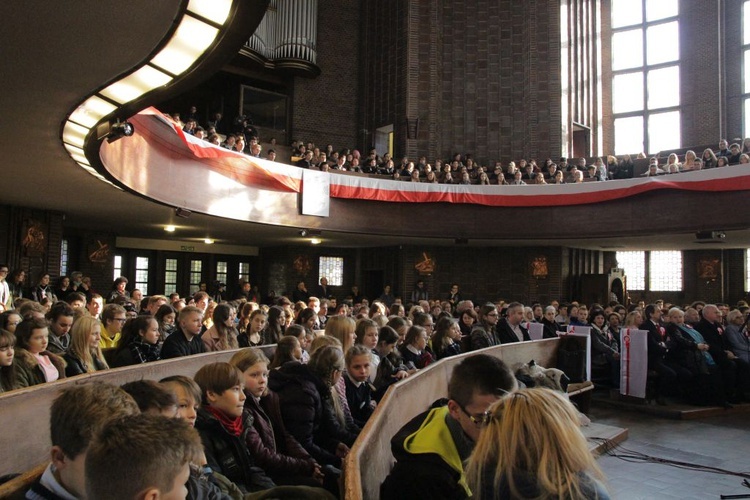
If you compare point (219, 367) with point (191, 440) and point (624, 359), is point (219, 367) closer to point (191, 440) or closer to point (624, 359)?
point (191, 440)

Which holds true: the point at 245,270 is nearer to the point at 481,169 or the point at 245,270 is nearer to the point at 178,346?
the point at 481,169

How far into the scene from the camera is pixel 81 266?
1747 centimetres

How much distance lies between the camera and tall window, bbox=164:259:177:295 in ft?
68.6

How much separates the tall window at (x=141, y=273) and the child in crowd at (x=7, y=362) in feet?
54.8

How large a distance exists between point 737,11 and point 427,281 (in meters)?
15.1

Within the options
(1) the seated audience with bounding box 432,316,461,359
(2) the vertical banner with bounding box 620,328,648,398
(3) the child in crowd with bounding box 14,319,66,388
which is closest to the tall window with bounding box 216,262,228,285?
(2) the vertical banner with bounding box 620,328,648,398

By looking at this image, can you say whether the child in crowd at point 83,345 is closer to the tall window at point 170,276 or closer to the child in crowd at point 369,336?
the child in crowd at point 369,336

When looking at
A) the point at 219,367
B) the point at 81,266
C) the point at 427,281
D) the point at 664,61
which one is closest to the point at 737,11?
the point at 664,61

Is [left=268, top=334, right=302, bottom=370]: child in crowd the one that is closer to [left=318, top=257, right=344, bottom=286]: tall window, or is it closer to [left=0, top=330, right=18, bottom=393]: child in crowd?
A: [left=0, top=330, right=18, bottom=393]: child in crowd

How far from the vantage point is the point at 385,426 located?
351cm

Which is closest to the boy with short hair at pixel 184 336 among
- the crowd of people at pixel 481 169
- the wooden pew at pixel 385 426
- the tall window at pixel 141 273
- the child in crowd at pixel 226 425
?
the wooden pew at pixel 385 426

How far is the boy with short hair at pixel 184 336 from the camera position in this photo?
566cm

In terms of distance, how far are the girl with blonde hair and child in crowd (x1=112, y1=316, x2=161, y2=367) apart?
4083mm

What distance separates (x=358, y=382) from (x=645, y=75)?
78.3 feet
